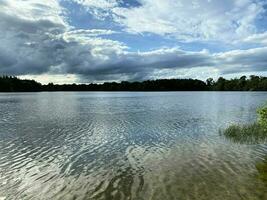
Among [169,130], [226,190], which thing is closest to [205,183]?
[226,190]

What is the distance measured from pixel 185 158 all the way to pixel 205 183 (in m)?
4.90

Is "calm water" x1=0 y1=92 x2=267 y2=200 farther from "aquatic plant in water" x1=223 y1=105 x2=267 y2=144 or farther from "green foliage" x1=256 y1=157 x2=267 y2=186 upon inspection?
"aquatic plant in water" x1=223 y1=105 x2=267 y2=144

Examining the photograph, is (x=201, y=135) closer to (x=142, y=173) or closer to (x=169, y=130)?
(x=169, y=130)

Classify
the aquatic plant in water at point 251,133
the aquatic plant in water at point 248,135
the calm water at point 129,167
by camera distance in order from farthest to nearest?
the aquatic plant in water at point 248,135, the aquatic plant in water at point 251,133, the calm water at point 129,167

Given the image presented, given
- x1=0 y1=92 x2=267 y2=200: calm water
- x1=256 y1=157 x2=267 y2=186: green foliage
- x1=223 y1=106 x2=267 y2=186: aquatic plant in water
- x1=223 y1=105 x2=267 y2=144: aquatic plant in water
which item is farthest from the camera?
x1=223 y1=105 x2=267 y2=144: aquatic plant in water

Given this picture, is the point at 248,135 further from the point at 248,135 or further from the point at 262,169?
the point at 262,169

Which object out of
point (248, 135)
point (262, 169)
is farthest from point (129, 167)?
point (248, 135)

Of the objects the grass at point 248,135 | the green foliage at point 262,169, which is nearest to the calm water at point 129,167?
the green foliage at point 262,169

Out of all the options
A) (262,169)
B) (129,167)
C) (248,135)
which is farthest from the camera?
(248,135)

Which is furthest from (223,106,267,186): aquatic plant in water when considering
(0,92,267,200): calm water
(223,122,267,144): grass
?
(0,92,267,200): calm water

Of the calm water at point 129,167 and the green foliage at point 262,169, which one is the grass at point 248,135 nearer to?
the calm water at point 129,167

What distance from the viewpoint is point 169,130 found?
1207 inches

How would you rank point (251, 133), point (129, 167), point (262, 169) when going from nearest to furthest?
point (262, 169) < point (129, 167) < point (251, 133)

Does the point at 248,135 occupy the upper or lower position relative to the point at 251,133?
lower
